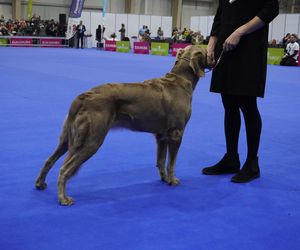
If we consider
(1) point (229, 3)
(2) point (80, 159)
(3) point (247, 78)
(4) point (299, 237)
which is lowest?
(4) point (299, 237)

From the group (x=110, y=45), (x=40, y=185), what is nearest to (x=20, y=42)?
(x=110, y=45)

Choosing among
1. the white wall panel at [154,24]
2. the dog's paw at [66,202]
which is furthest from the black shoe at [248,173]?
the white wall panel at [154,24]

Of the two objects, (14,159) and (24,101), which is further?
(24,101)

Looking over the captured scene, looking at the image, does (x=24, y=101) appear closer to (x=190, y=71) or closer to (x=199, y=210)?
(x=190, y=71)

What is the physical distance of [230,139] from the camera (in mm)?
4039

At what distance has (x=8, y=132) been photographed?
17.0 feet

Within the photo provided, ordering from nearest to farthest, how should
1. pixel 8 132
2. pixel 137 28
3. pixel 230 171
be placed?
1. pixel 230 171
2. pixel 8 132
3. pixel 137 28

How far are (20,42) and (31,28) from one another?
5.33 ft

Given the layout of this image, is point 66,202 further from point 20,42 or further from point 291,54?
point 20,42

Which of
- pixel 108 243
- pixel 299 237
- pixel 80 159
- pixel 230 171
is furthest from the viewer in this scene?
pixel 230 171

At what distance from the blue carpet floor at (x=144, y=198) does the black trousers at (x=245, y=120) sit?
306 millimetres

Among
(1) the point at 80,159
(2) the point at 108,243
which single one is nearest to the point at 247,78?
(1) the point at 80,159

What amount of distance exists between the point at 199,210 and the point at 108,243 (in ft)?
2.86

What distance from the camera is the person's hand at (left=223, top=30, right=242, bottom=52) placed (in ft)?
11.5
